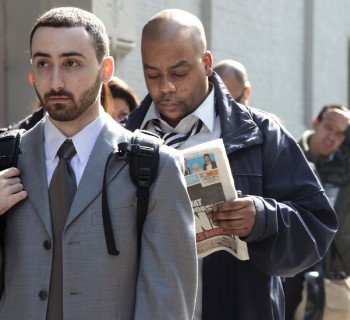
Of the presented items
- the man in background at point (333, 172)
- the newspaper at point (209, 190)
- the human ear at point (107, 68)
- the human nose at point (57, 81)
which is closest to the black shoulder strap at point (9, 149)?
the human nose at point (57, 81)

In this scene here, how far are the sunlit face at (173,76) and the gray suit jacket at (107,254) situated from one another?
3.38ft

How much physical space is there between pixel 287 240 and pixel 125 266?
1091 millimetres

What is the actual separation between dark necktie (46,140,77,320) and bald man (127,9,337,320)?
31.7 inches

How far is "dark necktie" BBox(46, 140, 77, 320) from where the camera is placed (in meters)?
3.13

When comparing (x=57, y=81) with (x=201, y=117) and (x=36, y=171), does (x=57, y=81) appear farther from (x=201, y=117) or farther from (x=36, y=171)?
(x=201, y=117)

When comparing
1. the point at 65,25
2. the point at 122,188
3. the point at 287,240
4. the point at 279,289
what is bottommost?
the point at 279,289

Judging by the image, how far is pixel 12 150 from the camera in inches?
131

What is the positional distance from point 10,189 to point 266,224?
3.88 ft

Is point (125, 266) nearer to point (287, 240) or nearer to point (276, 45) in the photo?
point (287, 240)

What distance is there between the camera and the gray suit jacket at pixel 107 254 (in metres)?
3.09

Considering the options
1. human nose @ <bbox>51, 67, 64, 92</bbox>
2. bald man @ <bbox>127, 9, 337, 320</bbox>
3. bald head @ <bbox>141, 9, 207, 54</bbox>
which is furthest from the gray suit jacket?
bald head @ <bbox>141, 9, 207, 54</bbox>

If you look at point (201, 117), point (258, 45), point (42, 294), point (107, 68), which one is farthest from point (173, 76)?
point (258, 45)

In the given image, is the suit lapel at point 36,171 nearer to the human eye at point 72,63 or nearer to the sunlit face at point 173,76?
the human eye at point 72,63

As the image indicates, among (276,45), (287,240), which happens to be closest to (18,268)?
(287,240)
